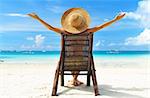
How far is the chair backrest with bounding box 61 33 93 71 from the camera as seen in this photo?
6227 millimetres

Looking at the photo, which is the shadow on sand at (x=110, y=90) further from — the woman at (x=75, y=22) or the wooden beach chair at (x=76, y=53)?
the woman at (x=75, y=22)

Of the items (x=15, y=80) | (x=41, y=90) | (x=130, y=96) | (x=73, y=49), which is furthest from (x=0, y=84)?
(x=130, y=96)

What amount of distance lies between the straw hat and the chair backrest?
0.11m

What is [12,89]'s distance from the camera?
6.75 m

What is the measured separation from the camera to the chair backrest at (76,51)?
20.4 ft

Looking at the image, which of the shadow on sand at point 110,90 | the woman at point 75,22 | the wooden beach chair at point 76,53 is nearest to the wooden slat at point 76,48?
the wooden beach chair at point 76,53

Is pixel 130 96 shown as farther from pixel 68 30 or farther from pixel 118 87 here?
pixel 68 30

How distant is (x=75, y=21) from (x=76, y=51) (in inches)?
21.2

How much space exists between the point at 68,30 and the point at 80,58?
0.56 metres

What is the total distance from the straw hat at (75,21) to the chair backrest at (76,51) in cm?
11

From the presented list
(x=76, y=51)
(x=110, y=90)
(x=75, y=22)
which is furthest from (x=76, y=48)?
(x=110, y=90)

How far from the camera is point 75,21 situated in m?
6.27

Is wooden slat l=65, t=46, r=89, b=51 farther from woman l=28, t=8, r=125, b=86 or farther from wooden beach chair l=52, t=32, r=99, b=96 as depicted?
woman l=28, t=8, r=125, b=86

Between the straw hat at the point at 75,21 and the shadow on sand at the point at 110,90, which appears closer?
the shadow on sand at the point at 110,90
